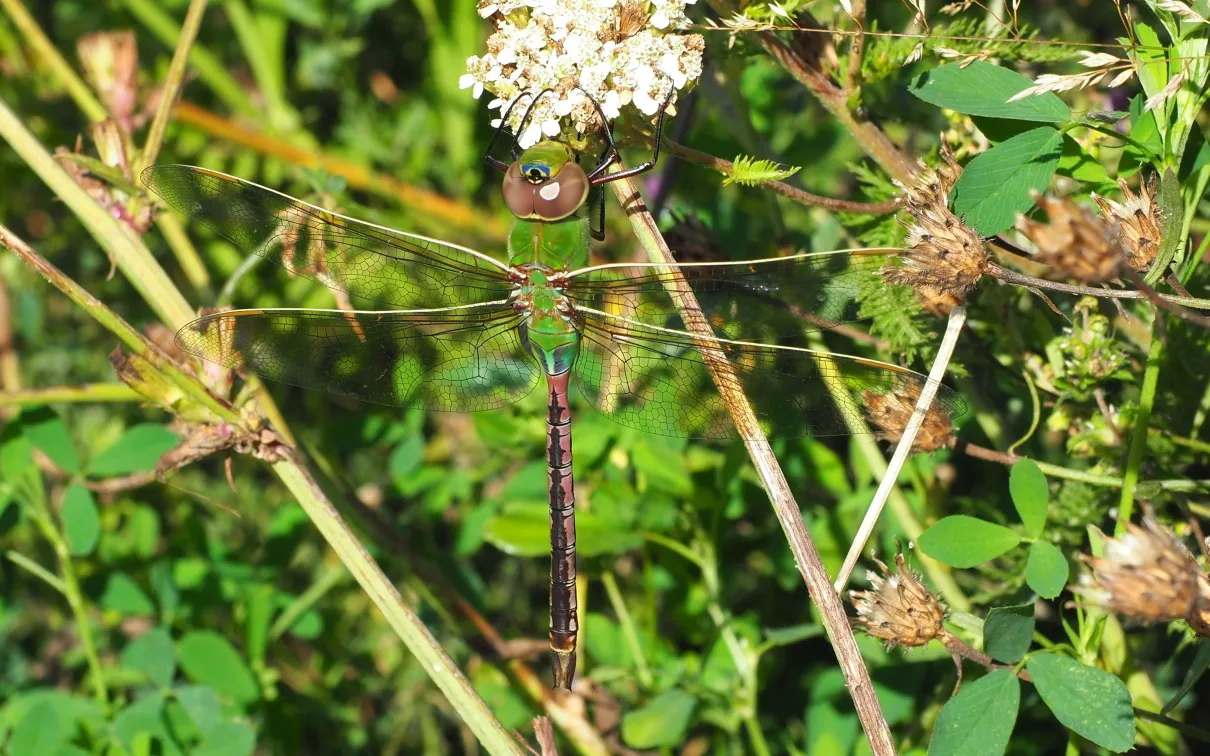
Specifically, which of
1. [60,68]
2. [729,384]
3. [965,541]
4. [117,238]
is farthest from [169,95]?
[965,541]

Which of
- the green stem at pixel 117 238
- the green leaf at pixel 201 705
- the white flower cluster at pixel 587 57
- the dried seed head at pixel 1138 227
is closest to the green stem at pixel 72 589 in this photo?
the green leaf at pixel 201 705

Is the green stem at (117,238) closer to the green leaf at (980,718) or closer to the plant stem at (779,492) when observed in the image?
the plant stem at (779,492)

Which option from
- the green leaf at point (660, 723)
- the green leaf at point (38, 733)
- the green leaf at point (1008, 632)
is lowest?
the green leaf at point (660, 723)

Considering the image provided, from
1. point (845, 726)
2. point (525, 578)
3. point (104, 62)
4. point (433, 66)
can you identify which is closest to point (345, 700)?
point (525, 578)

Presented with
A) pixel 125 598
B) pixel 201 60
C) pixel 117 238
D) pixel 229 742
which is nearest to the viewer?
pixel 117 238

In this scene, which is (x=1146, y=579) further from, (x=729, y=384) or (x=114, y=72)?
(x=114, y=72)

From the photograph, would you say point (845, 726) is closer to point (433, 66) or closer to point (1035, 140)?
point (1035, 140)

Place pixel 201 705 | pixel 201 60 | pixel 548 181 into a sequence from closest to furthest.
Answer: pixel 548 181
pixel 201 705
pixel 201 60
